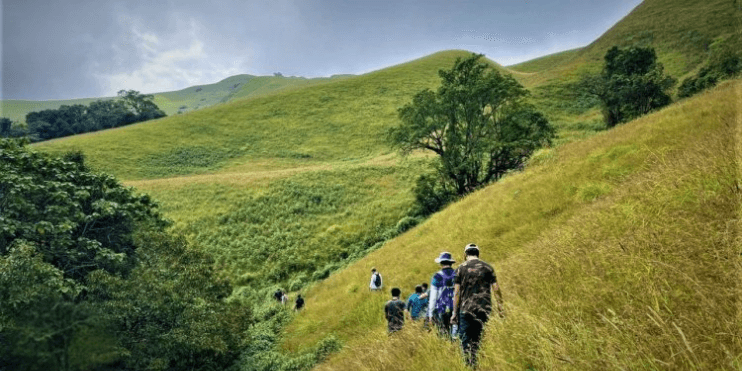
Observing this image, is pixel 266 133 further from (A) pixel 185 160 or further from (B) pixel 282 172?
(B) pixel 282 172

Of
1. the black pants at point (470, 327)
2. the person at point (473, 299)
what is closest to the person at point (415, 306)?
the person at point (473, 299)

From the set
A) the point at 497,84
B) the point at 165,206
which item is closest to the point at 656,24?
the point at 497,84

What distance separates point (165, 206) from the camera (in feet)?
157

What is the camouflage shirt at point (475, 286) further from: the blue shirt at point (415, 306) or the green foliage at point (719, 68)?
the green foliage at point (719, 68)

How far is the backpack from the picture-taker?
6898 millimetres

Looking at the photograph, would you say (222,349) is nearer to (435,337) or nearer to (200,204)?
(435,337)

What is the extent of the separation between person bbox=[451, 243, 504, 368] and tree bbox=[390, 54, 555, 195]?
24888 millimetres

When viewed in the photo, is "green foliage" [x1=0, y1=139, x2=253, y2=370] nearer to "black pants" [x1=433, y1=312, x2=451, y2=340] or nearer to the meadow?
the meadow

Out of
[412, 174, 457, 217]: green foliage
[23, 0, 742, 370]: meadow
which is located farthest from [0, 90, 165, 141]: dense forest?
[412, 174, 457, 217]: green foliage

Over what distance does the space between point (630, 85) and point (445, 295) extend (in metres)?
40.0

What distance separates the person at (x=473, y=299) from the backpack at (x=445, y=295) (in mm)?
1155

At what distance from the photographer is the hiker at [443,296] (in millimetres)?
6883

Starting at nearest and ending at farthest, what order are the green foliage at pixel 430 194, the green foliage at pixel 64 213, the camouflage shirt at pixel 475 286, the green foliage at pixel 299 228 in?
the camouflage shirt at pixel 475 286, the green foliage at pixel 64 213, the green foliage at pixel 430 194, the green foliage at pixel 299 228

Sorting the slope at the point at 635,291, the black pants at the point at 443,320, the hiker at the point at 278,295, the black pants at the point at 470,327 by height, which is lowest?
the hiker at the point at 278,295
